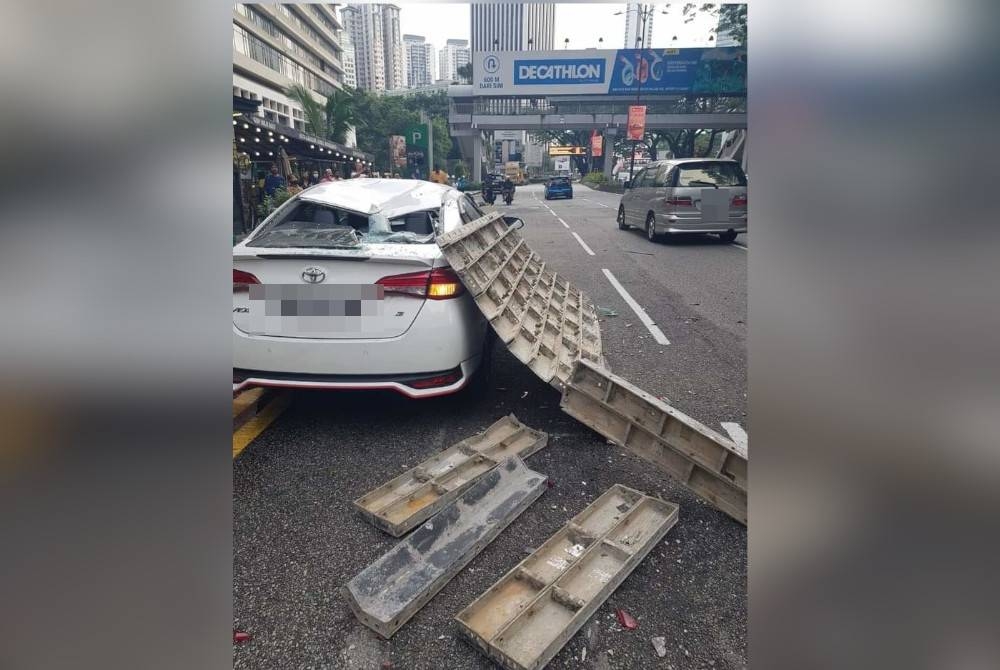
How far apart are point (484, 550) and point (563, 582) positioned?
47cm

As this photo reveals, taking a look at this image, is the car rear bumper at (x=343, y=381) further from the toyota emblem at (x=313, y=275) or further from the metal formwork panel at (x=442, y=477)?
the toyota emblem at (x=313, y=275)

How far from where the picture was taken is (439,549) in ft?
8.87

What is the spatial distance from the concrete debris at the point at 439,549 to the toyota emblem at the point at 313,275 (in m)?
1.51

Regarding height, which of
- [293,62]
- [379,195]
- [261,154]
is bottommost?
[379,195]

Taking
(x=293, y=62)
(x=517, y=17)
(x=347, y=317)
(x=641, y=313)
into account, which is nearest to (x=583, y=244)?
(x=641, y=313)

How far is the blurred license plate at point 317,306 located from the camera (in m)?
3.55

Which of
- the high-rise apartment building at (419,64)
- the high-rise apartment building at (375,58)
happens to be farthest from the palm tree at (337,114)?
the high-rise apartment building at (419,64)

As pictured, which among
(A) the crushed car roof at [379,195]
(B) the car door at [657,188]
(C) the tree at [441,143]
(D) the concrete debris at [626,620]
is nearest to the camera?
(D) the concrete debris at [626,620]

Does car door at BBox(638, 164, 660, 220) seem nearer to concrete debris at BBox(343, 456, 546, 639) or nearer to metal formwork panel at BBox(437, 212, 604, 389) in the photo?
metal formwork panel at BBox(437, 212, 604, 389)

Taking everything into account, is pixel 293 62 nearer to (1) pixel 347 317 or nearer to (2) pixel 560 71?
(2) pixel 560 71

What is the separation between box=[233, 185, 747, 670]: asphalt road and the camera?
7.27 feet
